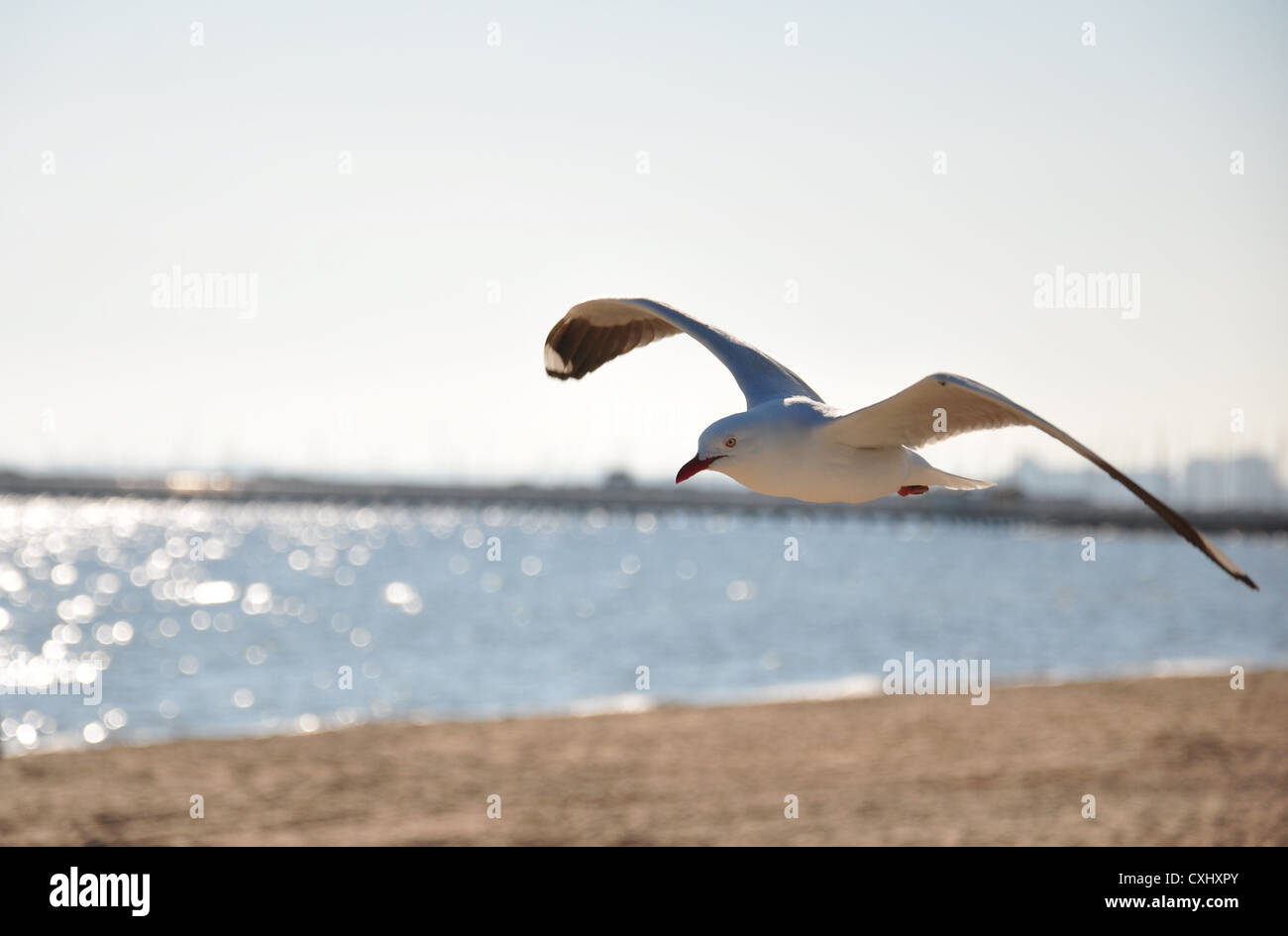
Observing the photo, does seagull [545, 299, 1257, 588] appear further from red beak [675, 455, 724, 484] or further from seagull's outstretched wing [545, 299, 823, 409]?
seagull's outstretched wing [545, 299, 823, 409]

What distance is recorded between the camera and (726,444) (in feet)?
7.66

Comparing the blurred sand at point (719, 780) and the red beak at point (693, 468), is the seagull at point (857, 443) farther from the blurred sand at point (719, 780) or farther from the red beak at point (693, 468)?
the blurred sand at point (719, 780)

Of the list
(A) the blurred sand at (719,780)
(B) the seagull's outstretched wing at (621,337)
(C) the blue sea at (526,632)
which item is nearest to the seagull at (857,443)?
(B) the seagull's outstretched wing at (621,337)

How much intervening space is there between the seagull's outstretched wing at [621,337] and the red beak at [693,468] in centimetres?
99

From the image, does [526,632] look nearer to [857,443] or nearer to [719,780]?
[719,780]

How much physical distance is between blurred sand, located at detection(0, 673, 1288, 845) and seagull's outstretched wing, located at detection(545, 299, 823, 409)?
1218 cm

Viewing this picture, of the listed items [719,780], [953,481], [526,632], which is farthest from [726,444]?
[526,632]

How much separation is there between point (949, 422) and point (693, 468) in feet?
1.72

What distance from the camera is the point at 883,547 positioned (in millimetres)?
149250

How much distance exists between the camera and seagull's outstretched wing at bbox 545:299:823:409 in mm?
3293

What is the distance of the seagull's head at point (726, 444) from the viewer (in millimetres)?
2281
